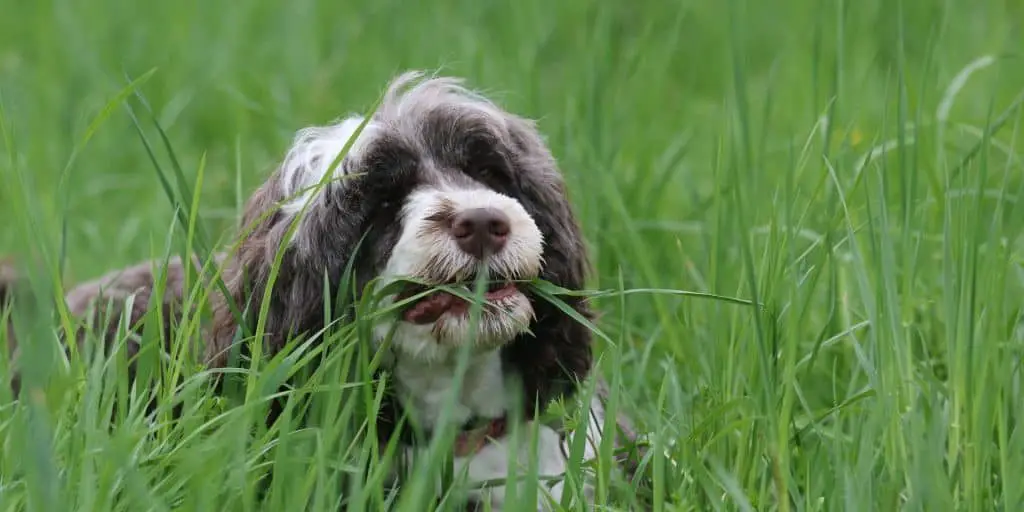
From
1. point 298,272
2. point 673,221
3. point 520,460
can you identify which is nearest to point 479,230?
point 298,272

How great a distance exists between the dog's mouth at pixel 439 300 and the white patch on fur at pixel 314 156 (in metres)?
0.30

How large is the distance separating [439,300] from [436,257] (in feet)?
0.42

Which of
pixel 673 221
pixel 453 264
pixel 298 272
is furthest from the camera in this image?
pixel 673 221

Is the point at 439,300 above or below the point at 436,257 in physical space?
below

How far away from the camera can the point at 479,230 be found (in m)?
2.78

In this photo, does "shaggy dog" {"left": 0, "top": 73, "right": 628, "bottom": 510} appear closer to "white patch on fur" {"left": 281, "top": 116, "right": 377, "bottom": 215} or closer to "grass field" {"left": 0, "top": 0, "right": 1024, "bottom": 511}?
"white patch on fur" {"left": 281, "top": 116, "right": 377, "bottom": 215}

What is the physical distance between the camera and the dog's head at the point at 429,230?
9.21ft

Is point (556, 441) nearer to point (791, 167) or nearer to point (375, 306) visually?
point (375, 306)

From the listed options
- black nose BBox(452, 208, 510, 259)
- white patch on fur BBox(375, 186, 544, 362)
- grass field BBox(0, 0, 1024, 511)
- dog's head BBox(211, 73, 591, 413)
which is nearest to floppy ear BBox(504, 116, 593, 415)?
dog's head BBox(211, 73, 591, 413)

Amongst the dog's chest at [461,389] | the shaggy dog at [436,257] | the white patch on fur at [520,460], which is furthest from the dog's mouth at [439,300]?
the white patch on fur at [520,460]

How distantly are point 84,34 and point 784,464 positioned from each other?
5013 millimetres

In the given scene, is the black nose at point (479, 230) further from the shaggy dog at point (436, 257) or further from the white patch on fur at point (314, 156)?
the white patch on fur at point (314, 156)

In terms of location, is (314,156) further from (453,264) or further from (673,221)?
(673,221)

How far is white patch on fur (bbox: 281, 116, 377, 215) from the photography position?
301 centimetres
